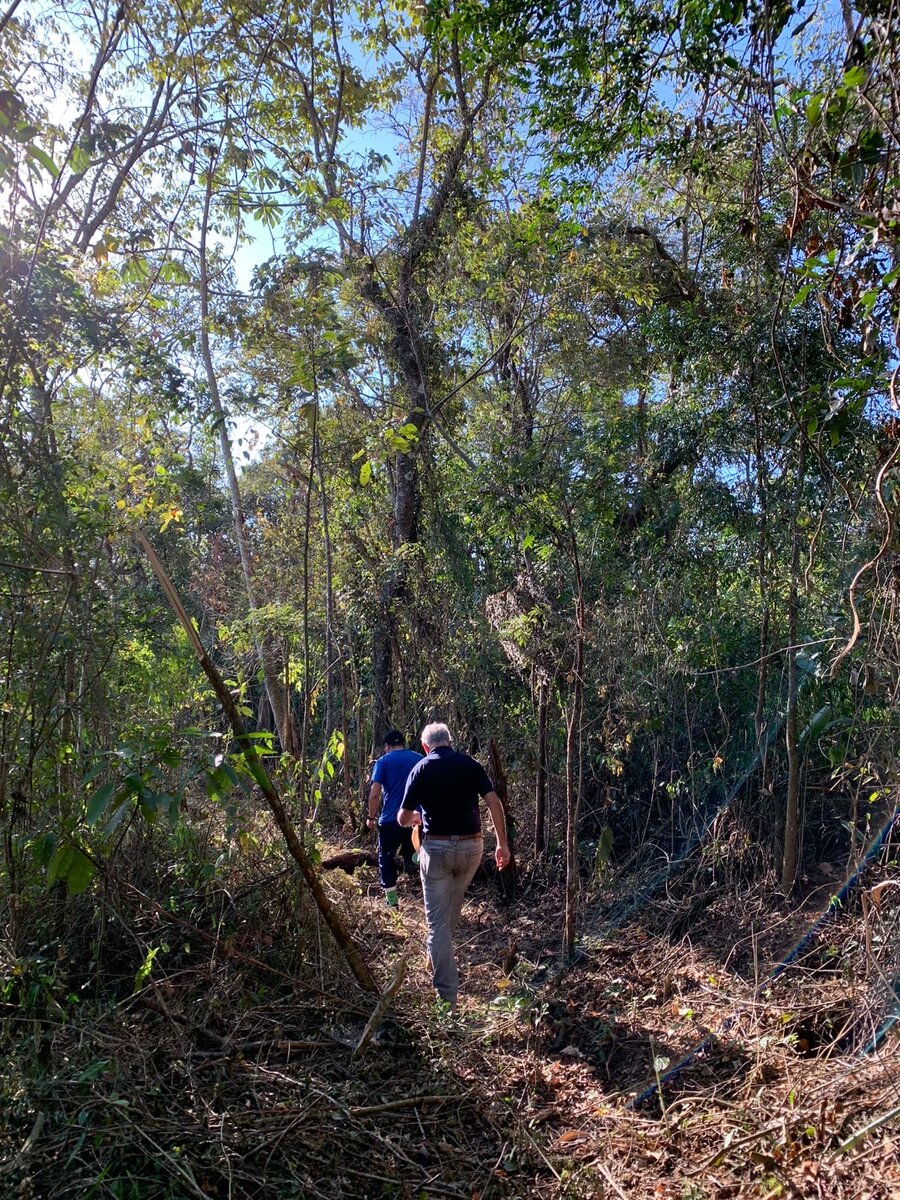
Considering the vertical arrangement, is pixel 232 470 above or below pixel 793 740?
above

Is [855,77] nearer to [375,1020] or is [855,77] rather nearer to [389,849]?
[375,1020]

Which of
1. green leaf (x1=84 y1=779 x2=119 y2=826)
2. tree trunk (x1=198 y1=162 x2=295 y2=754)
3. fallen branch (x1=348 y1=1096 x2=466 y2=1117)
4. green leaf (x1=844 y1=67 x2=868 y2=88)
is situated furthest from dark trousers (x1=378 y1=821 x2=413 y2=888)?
green leaf (x1=844 y1=67 x2=868 y2=88)

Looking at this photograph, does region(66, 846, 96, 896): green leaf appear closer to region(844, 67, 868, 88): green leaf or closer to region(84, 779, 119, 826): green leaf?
region(84, 779, 119, 826): green leaf

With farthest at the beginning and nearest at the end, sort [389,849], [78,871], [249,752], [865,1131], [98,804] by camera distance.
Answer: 1. [389,849]
2. [249,752]
3. [78,871]
4. [865,1131]
5. [98,804]

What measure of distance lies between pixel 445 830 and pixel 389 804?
6.01 feet

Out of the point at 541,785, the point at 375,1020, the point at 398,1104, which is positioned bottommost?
the point at 398,1104

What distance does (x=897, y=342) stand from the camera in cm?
324

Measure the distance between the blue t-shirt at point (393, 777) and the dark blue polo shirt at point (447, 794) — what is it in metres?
1.63

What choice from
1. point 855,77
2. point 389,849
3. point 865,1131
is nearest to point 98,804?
point 865,1131

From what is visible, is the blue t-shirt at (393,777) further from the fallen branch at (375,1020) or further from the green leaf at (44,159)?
the green leaf at (44,159)

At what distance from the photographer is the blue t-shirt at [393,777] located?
6.84 meters

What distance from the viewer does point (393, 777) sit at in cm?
684

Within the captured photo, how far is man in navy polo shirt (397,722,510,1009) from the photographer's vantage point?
5109 millimetres

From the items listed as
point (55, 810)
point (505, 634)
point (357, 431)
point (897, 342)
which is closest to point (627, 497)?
point (505, 634)
